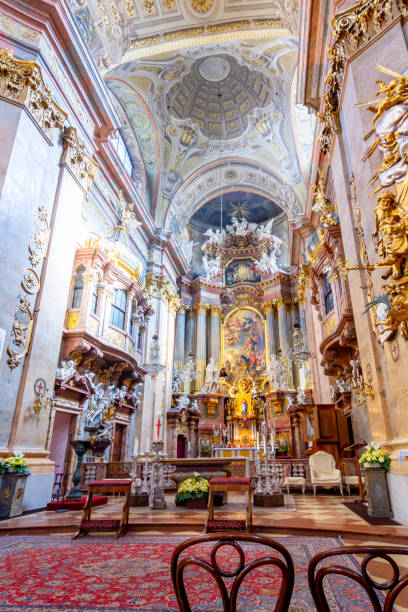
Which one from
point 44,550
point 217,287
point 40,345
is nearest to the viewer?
point 44,550

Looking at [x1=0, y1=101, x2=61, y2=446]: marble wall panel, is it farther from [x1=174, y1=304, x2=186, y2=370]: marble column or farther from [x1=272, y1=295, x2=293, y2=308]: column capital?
[x1=272, y1=295, x2=293, y2=308]: column capital

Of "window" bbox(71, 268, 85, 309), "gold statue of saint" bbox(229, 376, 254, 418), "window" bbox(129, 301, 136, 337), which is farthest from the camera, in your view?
"gold statue of saint" bbox(229, 376, 254, 418)

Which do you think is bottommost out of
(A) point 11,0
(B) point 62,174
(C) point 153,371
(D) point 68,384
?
(D) point 68,384

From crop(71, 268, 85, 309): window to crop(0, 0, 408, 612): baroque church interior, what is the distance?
0.05 m

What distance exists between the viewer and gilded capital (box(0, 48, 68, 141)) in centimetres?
798

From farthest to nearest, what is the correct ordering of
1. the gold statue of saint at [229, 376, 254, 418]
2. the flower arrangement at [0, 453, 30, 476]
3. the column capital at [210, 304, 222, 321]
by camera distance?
1. the column capital at [210, 304, 222, 321]
2. the gold statue of saint at [229, 376, 254, 418]
3. the flower arrangement at [0, 453, 30, 476]

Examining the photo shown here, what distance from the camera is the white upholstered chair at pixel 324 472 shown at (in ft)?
32.2

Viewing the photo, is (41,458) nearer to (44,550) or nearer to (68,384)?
(68,384)

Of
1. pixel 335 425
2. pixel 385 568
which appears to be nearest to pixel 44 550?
pixel 385 568

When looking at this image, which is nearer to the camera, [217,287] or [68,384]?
[68,384]

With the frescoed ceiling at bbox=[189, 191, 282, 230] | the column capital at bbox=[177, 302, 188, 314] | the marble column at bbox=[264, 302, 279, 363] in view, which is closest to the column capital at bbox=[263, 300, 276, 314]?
the marble column at bbox=[264, 302, 279, 363]

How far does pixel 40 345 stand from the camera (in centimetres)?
802

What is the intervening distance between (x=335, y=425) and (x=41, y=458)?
30.6 feet

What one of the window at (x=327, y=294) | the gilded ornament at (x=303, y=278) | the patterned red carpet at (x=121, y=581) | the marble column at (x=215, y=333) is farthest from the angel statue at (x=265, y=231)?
the patterned red carpet at (x=121, y=581)
